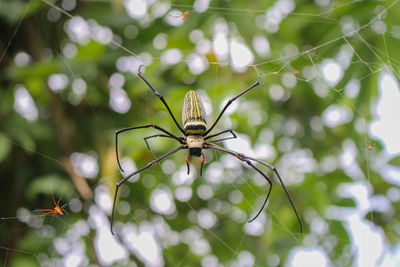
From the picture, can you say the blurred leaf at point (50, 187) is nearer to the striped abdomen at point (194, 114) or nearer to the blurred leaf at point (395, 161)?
the striped abdomen at point (194, 114)

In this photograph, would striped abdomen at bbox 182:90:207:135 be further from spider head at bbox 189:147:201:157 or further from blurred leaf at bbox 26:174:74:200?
blurred leaf at bbox 26:174:74:200

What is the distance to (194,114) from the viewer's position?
5.86 ft

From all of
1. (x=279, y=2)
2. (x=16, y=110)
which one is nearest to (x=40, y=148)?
(x=16, y=110)

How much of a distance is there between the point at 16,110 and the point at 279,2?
226cm

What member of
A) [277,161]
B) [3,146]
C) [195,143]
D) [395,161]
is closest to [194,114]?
[195,143]

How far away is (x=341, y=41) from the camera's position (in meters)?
2.34

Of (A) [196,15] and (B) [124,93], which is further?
(B) [124,93]

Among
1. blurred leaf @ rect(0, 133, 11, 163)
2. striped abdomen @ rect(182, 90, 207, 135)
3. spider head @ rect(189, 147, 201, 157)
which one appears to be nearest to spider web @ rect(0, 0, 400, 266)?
blurred leaf @ rect(0, 133, 11, 163)

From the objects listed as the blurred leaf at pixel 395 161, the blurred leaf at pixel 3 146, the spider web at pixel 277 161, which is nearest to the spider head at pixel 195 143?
the spider web at pixel 277 161

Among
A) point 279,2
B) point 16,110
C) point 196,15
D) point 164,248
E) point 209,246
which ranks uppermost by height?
point 279,2

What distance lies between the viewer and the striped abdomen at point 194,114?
1776mm

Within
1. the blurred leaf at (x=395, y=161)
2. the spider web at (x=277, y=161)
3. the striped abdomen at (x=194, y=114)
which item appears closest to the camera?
the striped abdomen at (x=194, y=114)

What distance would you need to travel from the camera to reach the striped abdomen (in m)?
1.78

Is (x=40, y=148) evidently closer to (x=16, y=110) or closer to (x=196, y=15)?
(x=16, y=110)
